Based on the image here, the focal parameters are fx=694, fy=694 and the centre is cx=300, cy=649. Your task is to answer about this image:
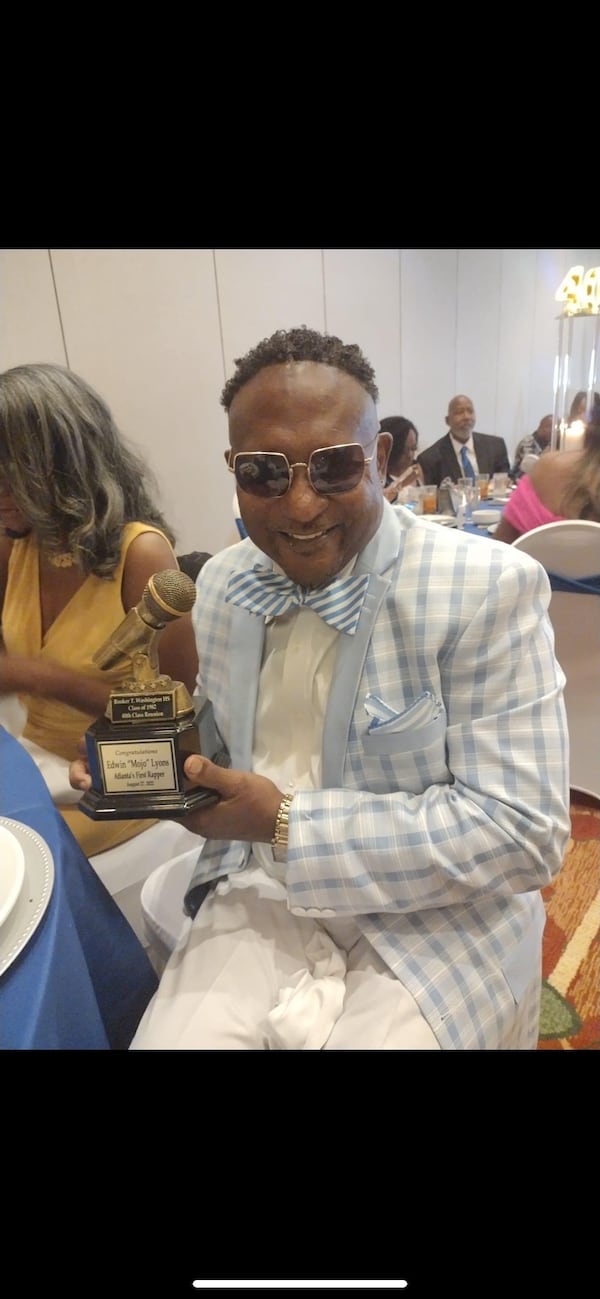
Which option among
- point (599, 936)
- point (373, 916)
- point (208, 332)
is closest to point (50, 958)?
point (373, 916)

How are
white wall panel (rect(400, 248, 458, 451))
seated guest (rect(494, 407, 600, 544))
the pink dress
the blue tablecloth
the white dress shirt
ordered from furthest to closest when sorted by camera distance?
1. the pink dress
2. seated guest (rect(494, 407, 600, 544))
3. the white dress shirt
4. white wall panel (rect(400, 248, 458, 451))
5. the blue tablecloth

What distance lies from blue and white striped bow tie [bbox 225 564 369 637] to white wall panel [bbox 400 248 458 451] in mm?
217

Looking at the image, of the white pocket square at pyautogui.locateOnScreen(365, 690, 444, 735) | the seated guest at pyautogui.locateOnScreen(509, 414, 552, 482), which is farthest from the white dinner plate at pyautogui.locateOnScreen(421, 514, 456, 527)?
the white pocket square at pyautogui.locateOnScreen(365, 690, 444, 735)

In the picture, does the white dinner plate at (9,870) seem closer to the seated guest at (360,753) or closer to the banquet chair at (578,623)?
the seated guest at (360,753)

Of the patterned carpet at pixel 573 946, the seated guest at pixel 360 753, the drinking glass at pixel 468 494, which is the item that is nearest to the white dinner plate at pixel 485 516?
the drinking glass at pixel 468 494

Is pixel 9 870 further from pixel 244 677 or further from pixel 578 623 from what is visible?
pixel 578 623

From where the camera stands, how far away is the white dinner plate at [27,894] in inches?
26.8

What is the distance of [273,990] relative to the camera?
0.89 m

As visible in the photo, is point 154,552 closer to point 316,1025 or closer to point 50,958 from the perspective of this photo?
point 50,958

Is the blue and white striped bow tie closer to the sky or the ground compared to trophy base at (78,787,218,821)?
closer to the sky

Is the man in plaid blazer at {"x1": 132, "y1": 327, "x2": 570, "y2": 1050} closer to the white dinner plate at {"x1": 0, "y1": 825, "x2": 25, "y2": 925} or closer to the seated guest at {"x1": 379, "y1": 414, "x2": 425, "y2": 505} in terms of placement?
the seated guest at {"x1": 379, "y1": 414, "x2": 425, "y2": 505}

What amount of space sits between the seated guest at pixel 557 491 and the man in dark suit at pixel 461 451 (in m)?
0.10

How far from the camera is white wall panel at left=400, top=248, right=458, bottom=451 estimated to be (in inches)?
29.9

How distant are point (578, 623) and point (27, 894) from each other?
44.7 inches
